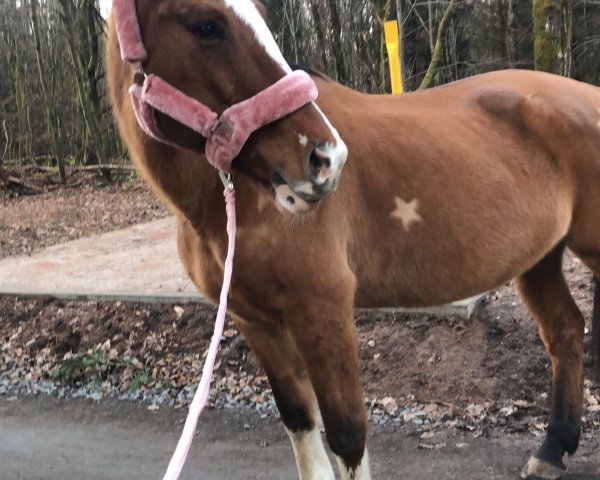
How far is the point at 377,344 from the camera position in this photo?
432 centimetres

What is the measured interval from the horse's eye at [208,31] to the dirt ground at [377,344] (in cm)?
266

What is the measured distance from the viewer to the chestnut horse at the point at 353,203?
70.9 inches

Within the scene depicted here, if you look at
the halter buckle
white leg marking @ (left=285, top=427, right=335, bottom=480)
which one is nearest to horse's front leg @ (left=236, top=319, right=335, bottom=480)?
white leg marking @ (left=285, top=427, right=335, bottom=480)

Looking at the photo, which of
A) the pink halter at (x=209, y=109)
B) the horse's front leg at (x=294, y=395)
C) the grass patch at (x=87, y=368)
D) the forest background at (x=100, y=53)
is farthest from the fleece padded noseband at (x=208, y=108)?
the forest background at (x=100, y=53)

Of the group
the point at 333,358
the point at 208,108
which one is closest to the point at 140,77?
the point at 208,108

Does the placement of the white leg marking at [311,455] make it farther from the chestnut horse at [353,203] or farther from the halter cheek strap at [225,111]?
the halter cheek strap at [225,111]

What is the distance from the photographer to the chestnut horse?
1801 mm

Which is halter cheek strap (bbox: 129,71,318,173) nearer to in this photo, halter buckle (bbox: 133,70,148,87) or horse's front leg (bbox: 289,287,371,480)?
halter buckle (bbox: 133,70,148,87)

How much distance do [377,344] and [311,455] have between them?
5.48 ft

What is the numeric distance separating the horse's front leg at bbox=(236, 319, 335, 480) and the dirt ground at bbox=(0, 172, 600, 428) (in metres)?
1.27

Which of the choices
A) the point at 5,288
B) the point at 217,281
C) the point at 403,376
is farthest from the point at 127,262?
the point at 217,281

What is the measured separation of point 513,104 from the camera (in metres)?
2.80

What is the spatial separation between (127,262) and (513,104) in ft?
15.8

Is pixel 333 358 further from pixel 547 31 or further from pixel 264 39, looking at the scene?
pixel 547 31
